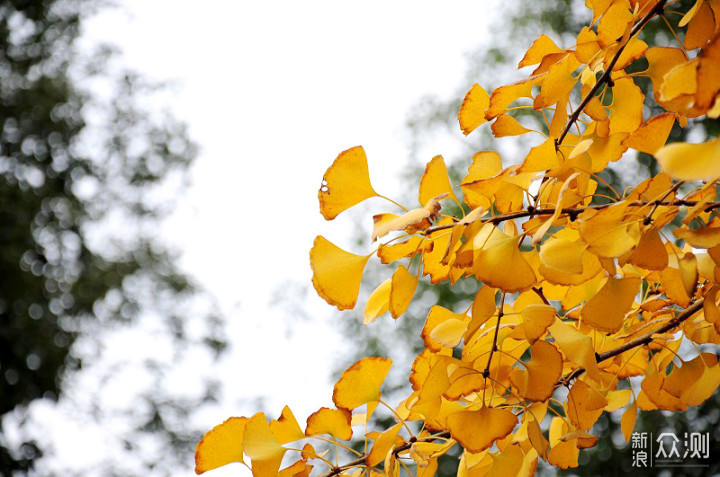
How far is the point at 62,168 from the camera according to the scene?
349 cm

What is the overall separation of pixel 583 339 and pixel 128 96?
11.9 ft

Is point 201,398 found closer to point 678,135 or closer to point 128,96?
point 128,96

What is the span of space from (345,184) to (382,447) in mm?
117

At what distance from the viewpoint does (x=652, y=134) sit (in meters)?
0.31

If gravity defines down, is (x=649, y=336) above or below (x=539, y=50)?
below

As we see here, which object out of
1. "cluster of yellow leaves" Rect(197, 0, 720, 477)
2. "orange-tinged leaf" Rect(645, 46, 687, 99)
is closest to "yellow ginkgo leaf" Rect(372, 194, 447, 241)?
"cluster of yellow leaves" Rect(197, 0, 720, 477)

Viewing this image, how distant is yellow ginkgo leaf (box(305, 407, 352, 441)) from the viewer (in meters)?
0.34

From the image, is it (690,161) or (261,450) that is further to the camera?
(261,450)

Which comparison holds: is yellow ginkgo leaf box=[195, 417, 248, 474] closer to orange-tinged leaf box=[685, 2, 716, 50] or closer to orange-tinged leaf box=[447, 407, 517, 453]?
orange-tinged leaf box=[447, 407, 517, 453]

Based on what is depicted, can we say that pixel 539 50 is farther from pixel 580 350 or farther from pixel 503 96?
pixel 580 350

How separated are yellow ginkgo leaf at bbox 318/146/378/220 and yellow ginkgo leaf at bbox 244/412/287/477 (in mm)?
96

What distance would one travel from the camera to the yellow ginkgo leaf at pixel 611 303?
30 centimetres

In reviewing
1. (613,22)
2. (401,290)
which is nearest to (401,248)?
(401,290)

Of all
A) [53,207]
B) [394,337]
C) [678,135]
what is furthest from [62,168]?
[678,135]
